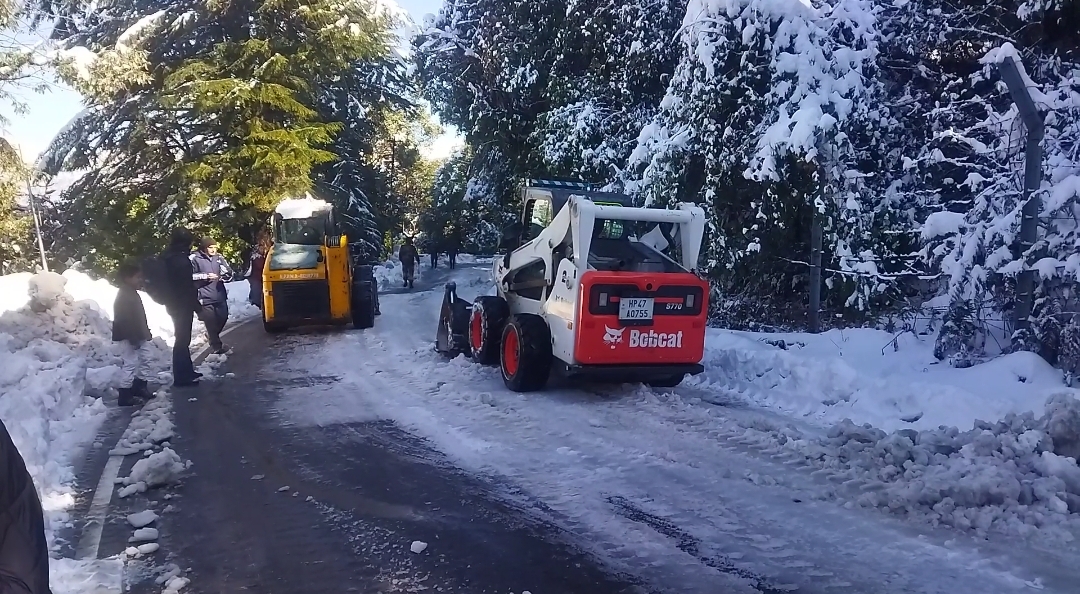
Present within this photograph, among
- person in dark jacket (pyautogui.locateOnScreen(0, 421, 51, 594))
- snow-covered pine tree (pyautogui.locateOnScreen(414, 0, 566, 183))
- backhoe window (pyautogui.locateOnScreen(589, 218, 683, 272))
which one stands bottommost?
person in dark jacket (pyautogui.locateOnScreen(0, 421, 51, 594))

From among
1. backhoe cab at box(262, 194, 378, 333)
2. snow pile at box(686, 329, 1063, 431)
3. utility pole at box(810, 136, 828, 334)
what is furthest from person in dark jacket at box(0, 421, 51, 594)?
backhoe cab at box(262, 194, 378, 333)

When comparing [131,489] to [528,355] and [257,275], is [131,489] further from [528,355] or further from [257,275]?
[257,275]

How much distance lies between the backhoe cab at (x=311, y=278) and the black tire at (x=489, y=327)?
196 inches

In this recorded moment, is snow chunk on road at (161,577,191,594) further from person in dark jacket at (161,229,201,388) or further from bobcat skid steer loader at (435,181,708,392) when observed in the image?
person in dark jacket at (161,229,201,388)

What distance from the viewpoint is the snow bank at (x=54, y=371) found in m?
5.91

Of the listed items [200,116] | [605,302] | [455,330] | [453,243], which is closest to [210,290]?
[455,330]

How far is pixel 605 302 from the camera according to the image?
7.81 meters

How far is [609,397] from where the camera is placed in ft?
27.0

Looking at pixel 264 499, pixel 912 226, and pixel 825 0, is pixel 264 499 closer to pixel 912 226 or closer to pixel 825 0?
pixel 912 226

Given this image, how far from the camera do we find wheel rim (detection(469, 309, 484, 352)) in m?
9.80

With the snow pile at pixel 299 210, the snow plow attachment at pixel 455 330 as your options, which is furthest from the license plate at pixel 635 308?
the snow pile at pixel 299 210

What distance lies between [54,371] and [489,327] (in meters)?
4.69

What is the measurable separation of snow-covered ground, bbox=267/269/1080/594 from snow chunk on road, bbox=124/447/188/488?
1760 millimetres

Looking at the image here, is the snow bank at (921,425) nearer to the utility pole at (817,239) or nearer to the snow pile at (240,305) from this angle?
the utility pole at (817,239)
